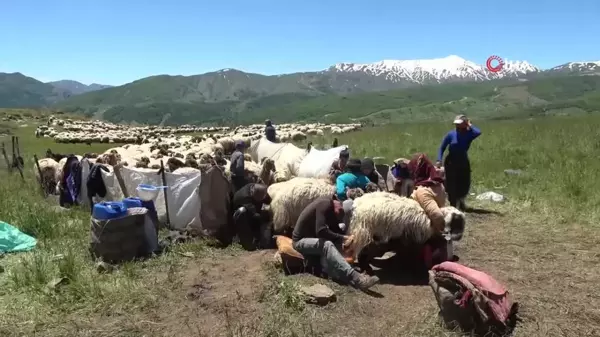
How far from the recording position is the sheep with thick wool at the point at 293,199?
24.0 feet

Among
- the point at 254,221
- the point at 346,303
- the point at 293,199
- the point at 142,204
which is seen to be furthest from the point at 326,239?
the point at 142,204

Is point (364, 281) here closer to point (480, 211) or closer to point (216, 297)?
point (216, 297)

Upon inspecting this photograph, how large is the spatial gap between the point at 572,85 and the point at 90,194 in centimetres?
13514

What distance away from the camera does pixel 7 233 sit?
7965 millimetres

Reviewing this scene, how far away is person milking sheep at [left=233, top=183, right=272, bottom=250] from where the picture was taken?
7664 millimetres

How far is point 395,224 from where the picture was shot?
6.12m

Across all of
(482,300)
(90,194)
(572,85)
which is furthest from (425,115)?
(572,85)

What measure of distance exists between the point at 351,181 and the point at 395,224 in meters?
1.49

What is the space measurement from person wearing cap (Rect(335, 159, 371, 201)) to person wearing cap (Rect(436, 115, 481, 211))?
7.45ft

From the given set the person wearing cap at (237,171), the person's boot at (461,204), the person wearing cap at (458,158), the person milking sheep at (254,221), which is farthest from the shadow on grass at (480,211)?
the person wearing cap at (237,171)

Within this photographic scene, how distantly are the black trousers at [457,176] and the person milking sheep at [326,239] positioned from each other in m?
3.73

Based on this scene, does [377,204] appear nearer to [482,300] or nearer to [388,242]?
[388,242]

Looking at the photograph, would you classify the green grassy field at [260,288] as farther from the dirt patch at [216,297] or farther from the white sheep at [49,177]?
the white sheep at [49,177]

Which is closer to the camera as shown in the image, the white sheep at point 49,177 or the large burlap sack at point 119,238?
the large burlap sack at point 119,238
